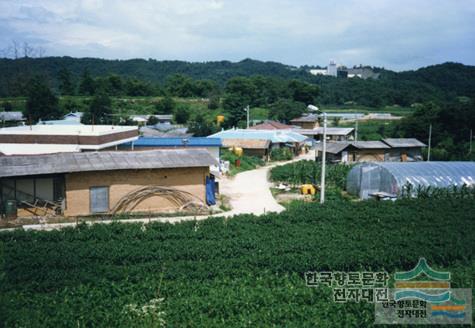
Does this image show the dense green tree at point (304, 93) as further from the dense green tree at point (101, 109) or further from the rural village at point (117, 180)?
the rural village at point (117, 180)

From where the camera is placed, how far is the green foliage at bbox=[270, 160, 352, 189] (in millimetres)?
28547

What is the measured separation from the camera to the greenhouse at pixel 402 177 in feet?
79.5

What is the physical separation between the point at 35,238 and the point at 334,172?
19.4 metres

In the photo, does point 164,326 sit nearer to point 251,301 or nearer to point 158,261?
point 251,301

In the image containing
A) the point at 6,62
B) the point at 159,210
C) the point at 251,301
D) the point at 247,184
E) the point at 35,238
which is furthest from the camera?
the point at 6,62

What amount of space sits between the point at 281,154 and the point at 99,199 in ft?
77.9

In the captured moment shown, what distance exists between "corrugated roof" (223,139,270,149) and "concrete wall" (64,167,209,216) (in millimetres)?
18384

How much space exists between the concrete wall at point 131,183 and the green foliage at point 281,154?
1991 centimetres

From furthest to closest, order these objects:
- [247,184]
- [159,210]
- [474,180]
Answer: [247,184], [474,180], [159,210]

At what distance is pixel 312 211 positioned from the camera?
19.0 metres

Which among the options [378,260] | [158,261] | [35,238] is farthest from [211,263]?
[35,238]

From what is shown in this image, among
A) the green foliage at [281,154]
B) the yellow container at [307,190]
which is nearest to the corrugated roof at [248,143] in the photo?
the green foliage at [281,154]

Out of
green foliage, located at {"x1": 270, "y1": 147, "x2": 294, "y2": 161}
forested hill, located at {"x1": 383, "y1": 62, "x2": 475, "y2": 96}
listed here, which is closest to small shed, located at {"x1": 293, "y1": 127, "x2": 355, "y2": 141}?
green foliage, located at {"x1": 270, "y1": 147, "x2": 294, "y2": 161}

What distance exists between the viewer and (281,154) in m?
41.7
